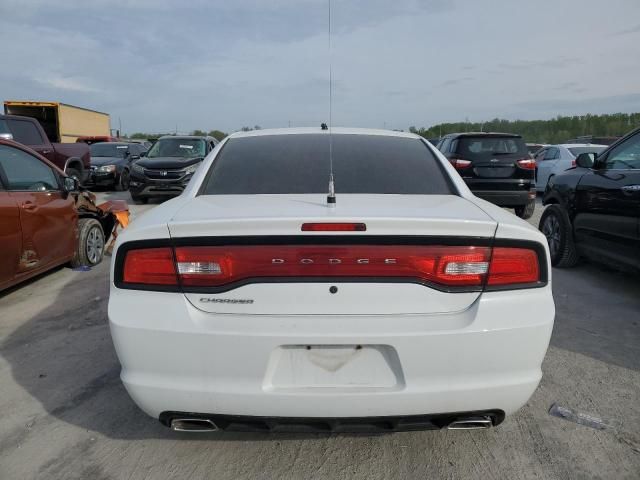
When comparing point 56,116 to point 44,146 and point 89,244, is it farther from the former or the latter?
point 89,244

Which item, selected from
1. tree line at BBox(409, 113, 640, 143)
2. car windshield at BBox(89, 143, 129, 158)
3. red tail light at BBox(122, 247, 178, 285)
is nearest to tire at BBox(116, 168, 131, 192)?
car windshield at BBox(89, 143, 129, 158)

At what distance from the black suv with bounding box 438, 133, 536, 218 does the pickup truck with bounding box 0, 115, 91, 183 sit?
24.0ft

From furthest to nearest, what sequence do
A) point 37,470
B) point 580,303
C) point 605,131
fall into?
point 605,131, point 580,303, point 37,470

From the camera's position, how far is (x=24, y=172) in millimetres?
4848

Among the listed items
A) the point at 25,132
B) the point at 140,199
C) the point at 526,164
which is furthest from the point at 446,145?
the point at 25,132

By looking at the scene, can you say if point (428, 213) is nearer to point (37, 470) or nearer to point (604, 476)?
point (604, 476)

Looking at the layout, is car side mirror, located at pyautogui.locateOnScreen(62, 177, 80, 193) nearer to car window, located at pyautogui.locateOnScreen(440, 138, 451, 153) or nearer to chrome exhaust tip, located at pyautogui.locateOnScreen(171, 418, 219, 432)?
chrome exhaust tip, located at pyautogui.locateOnScreen(171, 418, 219, 432)

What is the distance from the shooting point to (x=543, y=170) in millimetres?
13156

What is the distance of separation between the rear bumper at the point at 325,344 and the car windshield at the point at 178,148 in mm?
11121

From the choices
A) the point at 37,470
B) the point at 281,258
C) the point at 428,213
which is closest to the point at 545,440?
the point at 428,213

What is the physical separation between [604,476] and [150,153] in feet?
41.2

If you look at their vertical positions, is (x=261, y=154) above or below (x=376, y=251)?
above

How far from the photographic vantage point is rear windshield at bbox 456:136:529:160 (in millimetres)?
9055

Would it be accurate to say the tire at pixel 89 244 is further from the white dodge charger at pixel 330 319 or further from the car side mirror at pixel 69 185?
the white dodge charger at pixel 330 319
